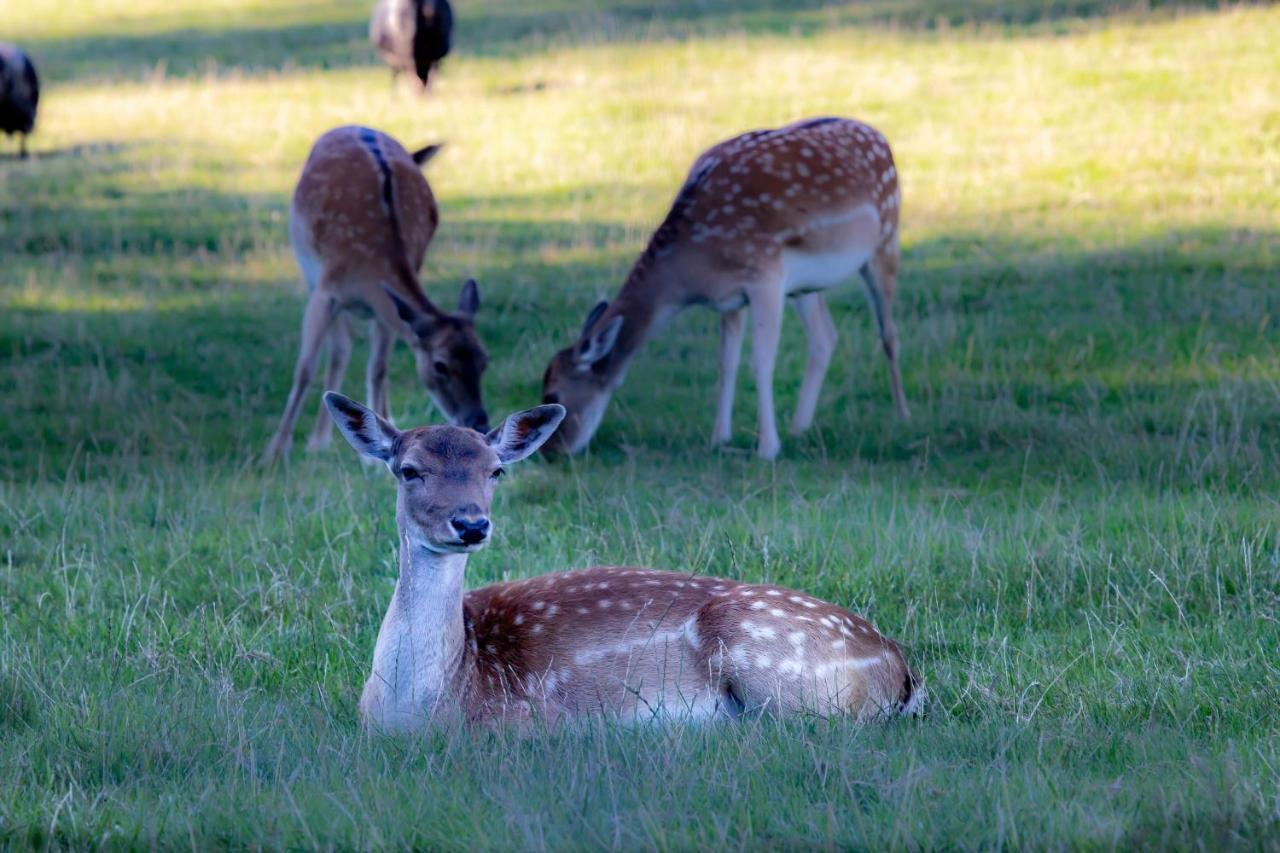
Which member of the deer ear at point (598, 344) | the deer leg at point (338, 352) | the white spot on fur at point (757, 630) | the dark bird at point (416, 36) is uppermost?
the dark bird at point (416, 36)

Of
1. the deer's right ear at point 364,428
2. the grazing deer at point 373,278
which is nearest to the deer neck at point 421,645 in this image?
the deer's right ear at point 364,428

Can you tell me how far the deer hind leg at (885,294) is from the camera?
9641 millimetres

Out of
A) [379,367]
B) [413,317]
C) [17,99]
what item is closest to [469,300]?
[413,317]

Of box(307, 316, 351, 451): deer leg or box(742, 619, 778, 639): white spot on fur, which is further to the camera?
box(307, 316, 351, 451): deer leg

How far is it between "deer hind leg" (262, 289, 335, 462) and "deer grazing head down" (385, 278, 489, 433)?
2.16 ft

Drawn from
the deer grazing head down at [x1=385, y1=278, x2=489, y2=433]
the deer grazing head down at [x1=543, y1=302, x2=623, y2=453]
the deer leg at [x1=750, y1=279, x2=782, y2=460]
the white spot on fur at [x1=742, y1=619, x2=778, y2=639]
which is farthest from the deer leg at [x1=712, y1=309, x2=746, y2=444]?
the white spot on fur at [x1=742, y1=619, x2=778, y2=639]

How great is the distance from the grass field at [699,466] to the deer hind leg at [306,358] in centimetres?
19

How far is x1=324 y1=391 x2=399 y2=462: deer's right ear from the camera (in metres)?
4.88

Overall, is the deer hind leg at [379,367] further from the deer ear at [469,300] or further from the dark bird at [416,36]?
the dark bird at [416,36]

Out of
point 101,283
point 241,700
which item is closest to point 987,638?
point 241,700

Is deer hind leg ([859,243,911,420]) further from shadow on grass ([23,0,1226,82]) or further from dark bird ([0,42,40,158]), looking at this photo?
shadow on grass ([23,0,1226,82])

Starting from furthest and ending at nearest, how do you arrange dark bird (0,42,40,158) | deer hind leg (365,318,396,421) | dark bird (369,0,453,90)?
dark bird (369,0,453,90) < dark bird (0,42,40,158) < deer hind leg (365,318,396,421)

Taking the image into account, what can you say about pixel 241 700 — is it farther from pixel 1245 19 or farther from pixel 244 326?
pixel 1245 19

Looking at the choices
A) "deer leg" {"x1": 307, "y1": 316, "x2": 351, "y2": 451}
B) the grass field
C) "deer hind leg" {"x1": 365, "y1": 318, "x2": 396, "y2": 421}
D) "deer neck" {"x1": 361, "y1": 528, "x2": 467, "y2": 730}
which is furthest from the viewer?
"deer leg" {"x1": 307, "y1": 316, "x2": 351, "y2": 451}
